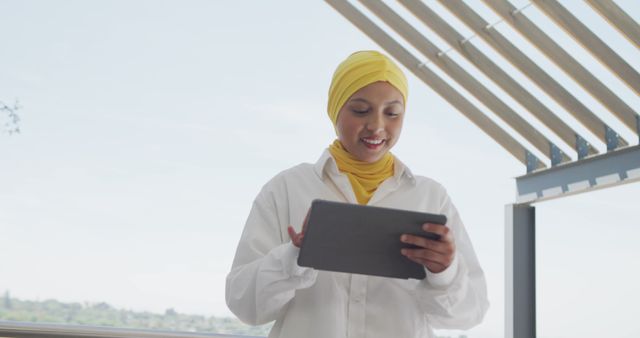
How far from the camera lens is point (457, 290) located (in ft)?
5.03

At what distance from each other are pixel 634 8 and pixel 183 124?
8654 millimetres

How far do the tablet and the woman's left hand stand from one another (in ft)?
0.04

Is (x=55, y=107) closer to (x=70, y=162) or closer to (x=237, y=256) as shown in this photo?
(x=70, y=162)

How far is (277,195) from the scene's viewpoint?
5.51 feet

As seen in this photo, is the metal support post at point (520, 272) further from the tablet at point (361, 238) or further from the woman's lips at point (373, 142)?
the tablet at point (361, 238)

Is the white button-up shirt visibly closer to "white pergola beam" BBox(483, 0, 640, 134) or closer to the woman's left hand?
the woman's left hand

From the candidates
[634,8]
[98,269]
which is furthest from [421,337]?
[98,269]

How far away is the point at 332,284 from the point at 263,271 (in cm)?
16

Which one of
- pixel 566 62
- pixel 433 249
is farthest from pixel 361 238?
pixel 566 62

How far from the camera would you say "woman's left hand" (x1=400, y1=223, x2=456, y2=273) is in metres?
1.40

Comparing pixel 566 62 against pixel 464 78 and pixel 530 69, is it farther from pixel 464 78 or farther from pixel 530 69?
pixel 464 78

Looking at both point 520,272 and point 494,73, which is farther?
point 520,272

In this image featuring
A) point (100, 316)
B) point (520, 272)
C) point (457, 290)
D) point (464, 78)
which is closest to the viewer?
point (457, 290)

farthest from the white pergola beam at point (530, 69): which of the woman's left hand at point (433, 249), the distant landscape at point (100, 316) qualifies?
the woman's left hand at point (433, 249)
